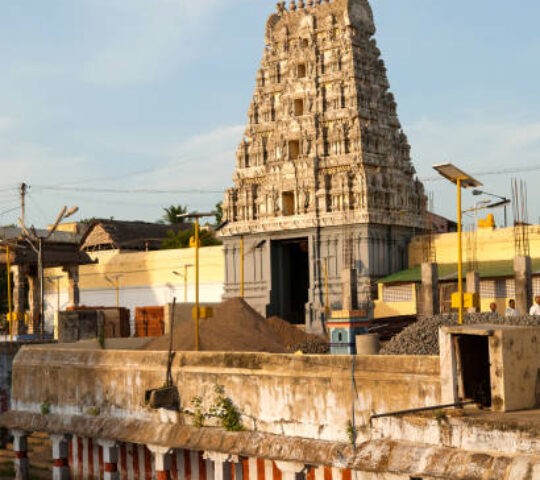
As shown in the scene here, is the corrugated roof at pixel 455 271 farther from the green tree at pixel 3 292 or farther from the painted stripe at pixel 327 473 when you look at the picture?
the green tree at pixel 3 292

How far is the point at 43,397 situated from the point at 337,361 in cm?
1109

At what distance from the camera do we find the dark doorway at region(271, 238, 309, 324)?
5128 cm

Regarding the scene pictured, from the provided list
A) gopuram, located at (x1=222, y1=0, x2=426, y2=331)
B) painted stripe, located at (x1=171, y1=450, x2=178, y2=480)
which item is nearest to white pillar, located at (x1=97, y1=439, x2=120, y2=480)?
painted stripe, located at (x1=171, y1=450, x2=178, y2=480)

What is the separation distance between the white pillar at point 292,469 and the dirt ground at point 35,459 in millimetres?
12443

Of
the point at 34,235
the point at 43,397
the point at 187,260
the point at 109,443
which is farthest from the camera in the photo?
the point at 187,260

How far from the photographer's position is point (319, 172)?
1923 inches

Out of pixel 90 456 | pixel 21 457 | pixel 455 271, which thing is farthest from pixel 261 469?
pixel 455 271

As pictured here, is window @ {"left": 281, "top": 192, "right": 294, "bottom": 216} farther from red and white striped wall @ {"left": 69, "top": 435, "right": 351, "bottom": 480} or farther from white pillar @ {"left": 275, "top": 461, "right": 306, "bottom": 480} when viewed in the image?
white pillar @ {"left": 275, "top": 461, "right": 306, "bottom": 480}

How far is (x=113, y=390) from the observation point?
2253 cm

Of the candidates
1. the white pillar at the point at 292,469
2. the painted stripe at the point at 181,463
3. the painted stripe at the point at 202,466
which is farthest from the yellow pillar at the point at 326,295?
the white pillar at the point at 292,469

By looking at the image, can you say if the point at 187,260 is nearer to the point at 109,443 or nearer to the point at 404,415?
the point at 109,443

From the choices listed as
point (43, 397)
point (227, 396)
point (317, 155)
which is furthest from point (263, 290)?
point (227, 396)

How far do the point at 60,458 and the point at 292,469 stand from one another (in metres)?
9.34

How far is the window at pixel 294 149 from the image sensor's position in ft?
165
